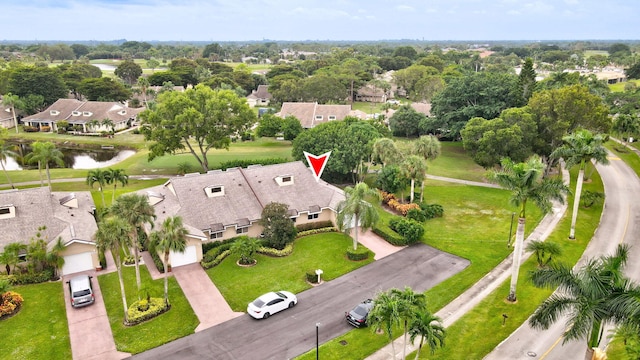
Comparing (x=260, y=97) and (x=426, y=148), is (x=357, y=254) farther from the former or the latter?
(x=260, y=97)

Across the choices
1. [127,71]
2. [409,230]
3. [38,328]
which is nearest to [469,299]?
[409,230]

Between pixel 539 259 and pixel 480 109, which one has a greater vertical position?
pixel 480 109

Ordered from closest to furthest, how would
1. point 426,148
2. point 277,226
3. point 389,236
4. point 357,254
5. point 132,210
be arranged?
point 132,210, point 357,254, point 277,226, point 389,236, point 426,148

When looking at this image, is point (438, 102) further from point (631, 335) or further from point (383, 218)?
point (631, 335)

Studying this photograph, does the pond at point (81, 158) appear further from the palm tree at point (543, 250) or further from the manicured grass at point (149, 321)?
the palm tree at point (543, 250)

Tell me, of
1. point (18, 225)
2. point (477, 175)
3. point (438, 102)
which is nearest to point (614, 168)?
point (477, 175)

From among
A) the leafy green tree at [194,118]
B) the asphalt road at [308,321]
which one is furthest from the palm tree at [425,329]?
the leafy green tree at [194,118]
